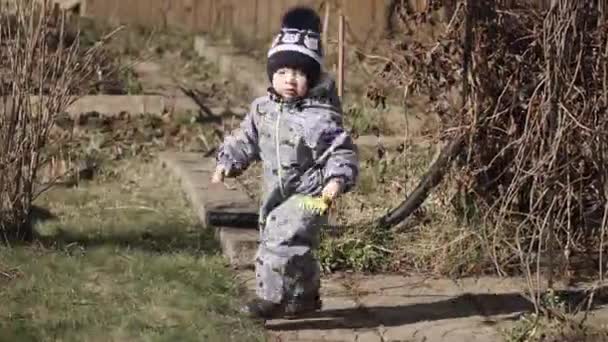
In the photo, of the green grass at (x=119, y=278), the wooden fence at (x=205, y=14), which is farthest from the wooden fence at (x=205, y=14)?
the green grass at (x=119, y=278)

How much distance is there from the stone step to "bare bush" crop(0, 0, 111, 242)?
960mm

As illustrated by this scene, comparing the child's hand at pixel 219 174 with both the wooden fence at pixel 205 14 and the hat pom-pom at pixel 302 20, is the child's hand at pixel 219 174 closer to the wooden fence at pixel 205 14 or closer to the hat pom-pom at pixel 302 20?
the hat pom-pom at pixel 302 20

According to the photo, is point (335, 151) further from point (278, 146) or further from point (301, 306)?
point (301, 306)

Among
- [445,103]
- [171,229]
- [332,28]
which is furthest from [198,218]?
[332,28]

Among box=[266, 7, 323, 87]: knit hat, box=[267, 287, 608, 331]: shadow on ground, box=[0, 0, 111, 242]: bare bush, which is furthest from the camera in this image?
box=[0, 0, 111, 242]: bare bush

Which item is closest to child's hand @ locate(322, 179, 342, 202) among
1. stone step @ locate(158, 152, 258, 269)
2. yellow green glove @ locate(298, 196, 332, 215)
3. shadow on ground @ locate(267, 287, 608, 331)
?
yellow green glove @ locate(298, 196, 332, 215)

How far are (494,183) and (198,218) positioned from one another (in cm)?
167

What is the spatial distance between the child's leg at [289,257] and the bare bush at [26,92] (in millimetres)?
1477

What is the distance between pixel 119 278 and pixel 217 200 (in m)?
1.27

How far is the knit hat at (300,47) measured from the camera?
A: 5.37 meters

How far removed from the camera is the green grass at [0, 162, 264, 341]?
5441 mm

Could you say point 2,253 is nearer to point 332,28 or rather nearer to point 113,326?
point 113,326

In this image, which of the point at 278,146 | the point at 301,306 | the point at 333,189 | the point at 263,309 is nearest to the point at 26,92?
the point at 278,146

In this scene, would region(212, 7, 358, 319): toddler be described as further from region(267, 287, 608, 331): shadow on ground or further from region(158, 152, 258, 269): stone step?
region(158, 152, 258, 269): stone step
